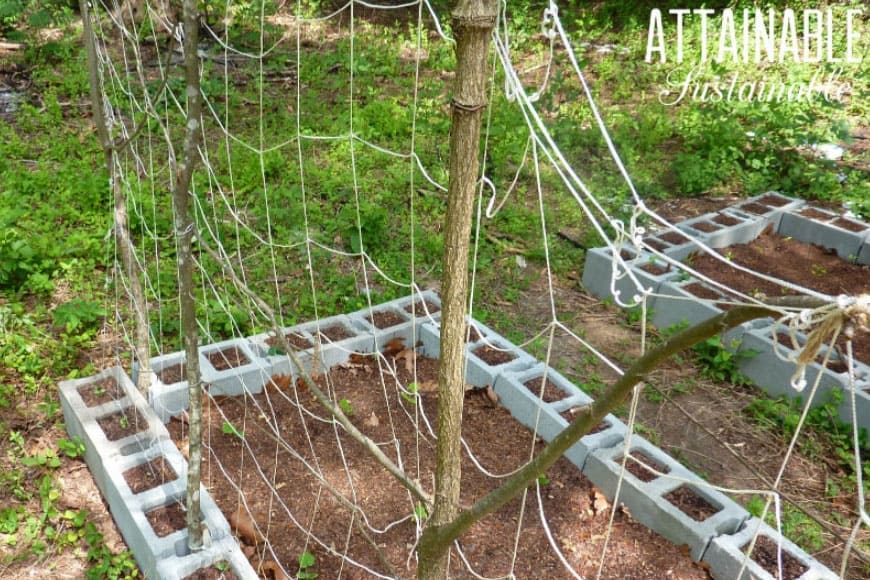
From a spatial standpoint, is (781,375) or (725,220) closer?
(781,375)

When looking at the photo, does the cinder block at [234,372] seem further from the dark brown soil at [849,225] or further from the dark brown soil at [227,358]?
the dark brown soil at [849,225]

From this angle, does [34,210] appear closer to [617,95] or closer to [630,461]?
[630,461]

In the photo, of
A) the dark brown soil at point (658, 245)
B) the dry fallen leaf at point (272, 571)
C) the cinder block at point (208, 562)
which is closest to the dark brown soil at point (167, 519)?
the cinder block at point (208, 562)

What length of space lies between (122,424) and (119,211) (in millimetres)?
679

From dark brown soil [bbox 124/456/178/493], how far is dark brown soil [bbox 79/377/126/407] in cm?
35

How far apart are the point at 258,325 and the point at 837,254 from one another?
333 centimetres

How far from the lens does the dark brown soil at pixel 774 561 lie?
6.39ft

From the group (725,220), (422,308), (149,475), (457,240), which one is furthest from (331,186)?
(457,240)

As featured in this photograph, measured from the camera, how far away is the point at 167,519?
2002 mm

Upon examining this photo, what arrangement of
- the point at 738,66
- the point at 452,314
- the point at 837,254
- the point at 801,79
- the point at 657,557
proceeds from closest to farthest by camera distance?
the point at 452,314 → the point at 657,557 → the point at 837,254 → the point at 801,79 → the point at 738,66

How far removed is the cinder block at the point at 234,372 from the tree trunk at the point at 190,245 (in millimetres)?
725

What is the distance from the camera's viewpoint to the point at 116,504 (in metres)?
2.15

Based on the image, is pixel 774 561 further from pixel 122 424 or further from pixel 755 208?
pixel 755 208

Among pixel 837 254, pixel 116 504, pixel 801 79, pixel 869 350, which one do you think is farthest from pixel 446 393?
pixel 801 79
